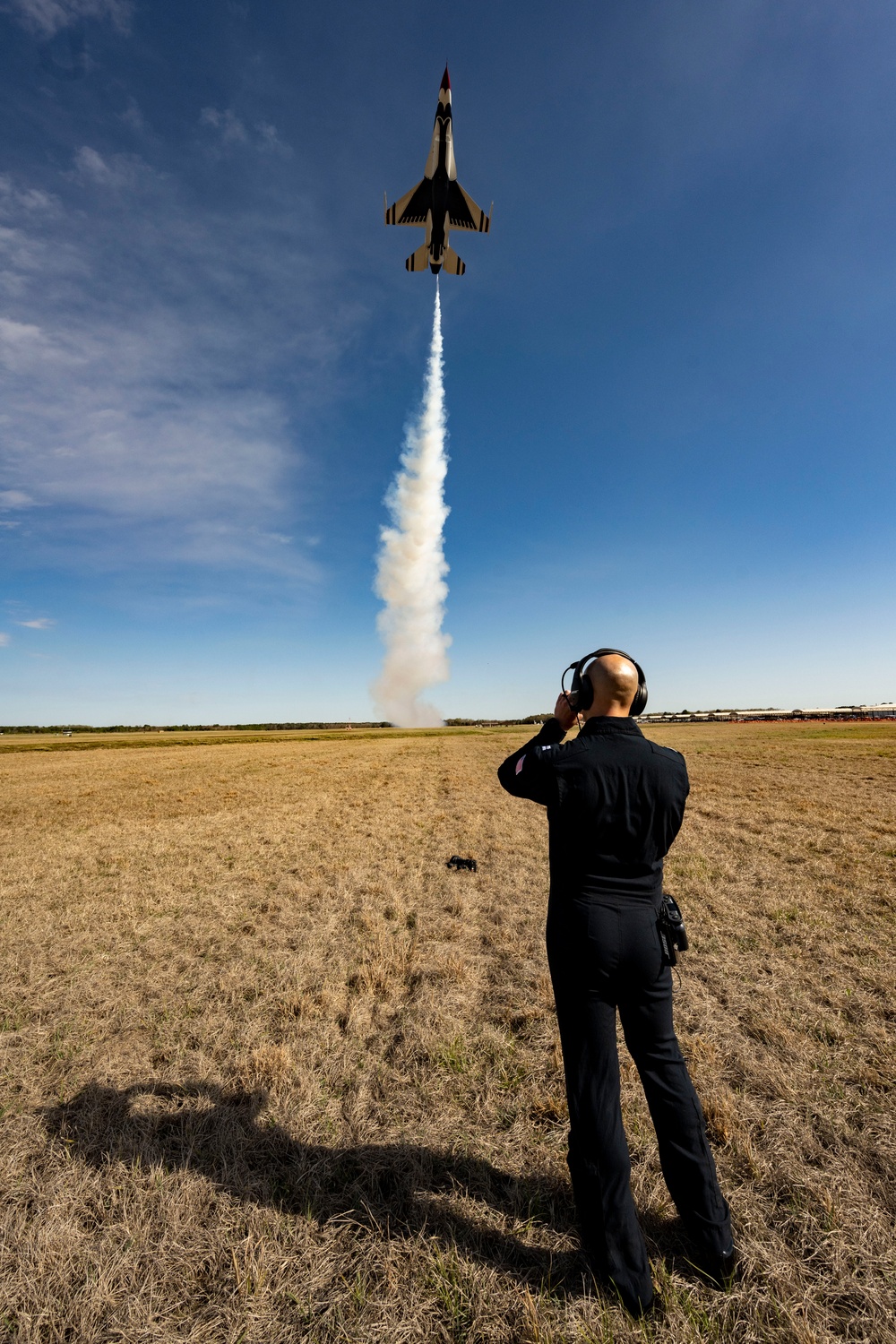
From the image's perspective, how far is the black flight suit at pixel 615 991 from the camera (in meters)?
2.92

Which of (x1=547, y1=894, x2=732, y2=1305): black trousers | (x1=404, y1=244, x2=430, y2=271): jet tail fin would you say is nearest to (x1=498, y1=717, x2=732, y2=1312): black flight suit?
(x1=547, y1=894, x2=732, y2=1305): black trousers

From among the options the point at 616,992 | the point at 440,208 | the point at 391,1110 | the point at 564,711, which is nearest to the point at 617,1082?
the point at 616,992

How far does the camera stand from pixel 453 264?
34094 mm

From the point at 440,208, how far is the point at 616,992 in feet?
132

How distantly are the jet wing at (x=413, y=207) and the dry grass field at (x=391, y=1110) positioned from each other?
38.1 metres

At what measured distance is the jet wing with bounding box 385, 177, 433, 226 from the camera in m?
31.0

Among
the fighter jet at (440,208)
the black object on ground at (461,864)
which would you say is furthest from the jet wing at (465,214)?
the black object on ground at (461,864)

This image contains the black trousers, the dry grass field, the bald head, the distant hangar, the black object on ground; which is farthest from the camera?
the distant hangar

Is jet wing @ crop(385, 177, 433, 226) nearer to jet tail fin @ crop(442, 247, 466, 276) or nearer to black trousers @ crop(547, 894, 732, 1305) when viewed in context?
jet tail fin @ crop(442, 247, 466, 276)

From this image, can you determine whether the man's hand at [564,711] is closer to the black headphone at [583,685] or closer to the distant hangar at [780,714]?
the black headphone at [583,685]

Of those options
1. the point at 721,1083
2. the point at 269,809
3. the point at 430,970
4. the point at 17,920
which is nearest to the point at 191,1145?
the point at 430,970

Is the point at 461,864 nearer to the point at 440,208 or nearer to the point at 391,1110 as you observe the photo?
the point at 391,1110

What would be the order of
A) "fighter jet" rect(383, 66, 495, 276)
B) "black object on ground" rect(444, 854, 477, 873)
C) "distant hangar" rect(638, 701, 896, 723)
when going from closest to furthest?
1. "black object on ground" rect(444, 854, 477, 873)
2. "fighter jet" rect(383, 66, 495, 276)
3. "distant hangar" rect(638, 701, 896, 723)

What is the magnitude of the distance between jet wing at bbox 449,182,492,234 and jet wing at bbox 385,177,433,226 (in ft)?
4.68
